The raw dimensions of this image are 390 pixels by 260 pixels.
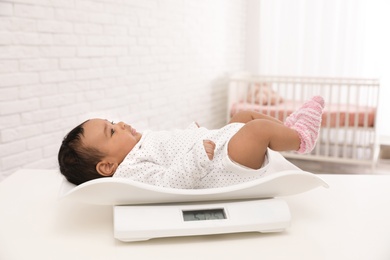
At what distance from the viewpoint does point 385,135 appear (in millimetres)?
3818

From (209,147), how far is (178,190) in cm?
22

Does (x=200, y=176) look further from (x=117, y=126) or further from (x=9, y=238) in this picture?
(x=9, y=238)

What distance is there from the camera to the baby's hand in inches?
38.7

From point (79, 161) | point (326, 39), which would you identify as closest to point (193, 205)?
point (79, 161)

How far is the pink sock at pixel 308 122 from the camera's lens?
106 cm

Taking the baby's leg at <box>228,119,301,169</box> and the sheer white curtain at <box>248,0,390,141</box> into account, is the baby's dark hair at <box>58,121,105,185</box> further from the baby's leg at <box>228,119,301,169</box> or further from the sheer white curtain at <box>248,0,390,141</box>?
the sheer white curtain at <box>248,0,390,141</box>

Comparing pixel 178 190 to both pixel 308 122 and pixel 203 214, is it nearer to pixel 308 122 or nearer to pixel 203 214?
pixel 203 214

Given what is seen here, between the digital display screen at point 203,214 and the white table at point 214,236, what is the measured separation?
4 cm

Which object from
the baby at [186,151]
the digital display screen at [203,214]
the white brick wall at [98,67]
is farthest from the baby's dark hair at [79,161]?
the white brick wall at [98,67]

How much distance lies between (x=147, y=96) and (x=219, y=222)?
6.97ft

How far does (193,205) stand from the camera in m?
0.83

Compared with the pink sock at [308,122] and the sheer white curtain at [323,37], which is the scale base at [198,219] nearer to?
the pink sock at [308,122]

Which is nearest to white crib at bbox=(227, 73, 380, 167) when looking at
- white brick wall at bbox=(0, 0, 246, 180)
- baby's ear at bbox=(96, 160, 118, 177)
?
white brick wall at bbox=(0, 0, 246, 180)

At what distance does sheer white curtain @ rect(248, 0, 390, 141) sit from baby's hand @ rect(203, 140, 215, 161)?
3409 mm
